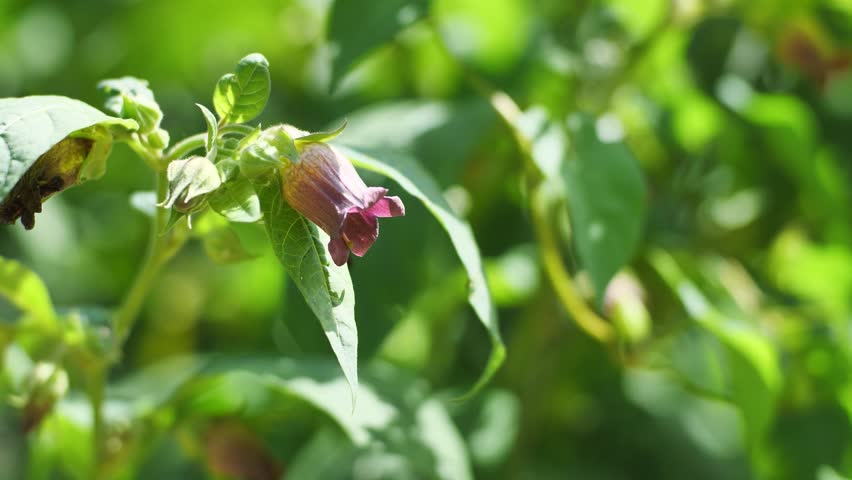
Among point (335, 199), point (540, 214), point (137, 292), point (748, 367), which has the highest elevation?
point (335, 199)

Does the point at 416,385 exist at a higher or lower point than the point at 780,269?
higher

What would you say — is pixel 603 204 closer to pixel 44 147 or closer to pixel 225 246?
pixel 225 246

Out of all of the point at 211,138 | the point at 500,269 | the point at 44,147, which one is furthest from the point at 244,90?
the point at 500,269

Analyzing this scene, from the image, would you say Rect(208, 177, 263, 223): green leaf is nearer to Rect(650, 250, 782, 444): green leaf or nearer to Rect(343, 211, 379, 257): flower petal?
Rect(343, 211, 379, 257): flower petal

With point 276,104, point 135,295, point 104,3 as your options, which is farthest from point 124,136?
point 104,3

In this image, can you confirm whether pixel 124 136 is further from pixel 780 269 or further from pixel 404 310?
pixel 780 269

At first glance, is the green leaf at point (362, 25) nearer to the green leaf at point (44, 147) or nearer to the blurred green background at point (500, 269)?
the blurred green background at point (500, 269)

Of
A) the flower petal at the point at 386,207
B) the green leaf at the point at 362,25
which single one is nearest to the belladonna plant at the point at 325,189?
the flower petal at the point at 386,207
